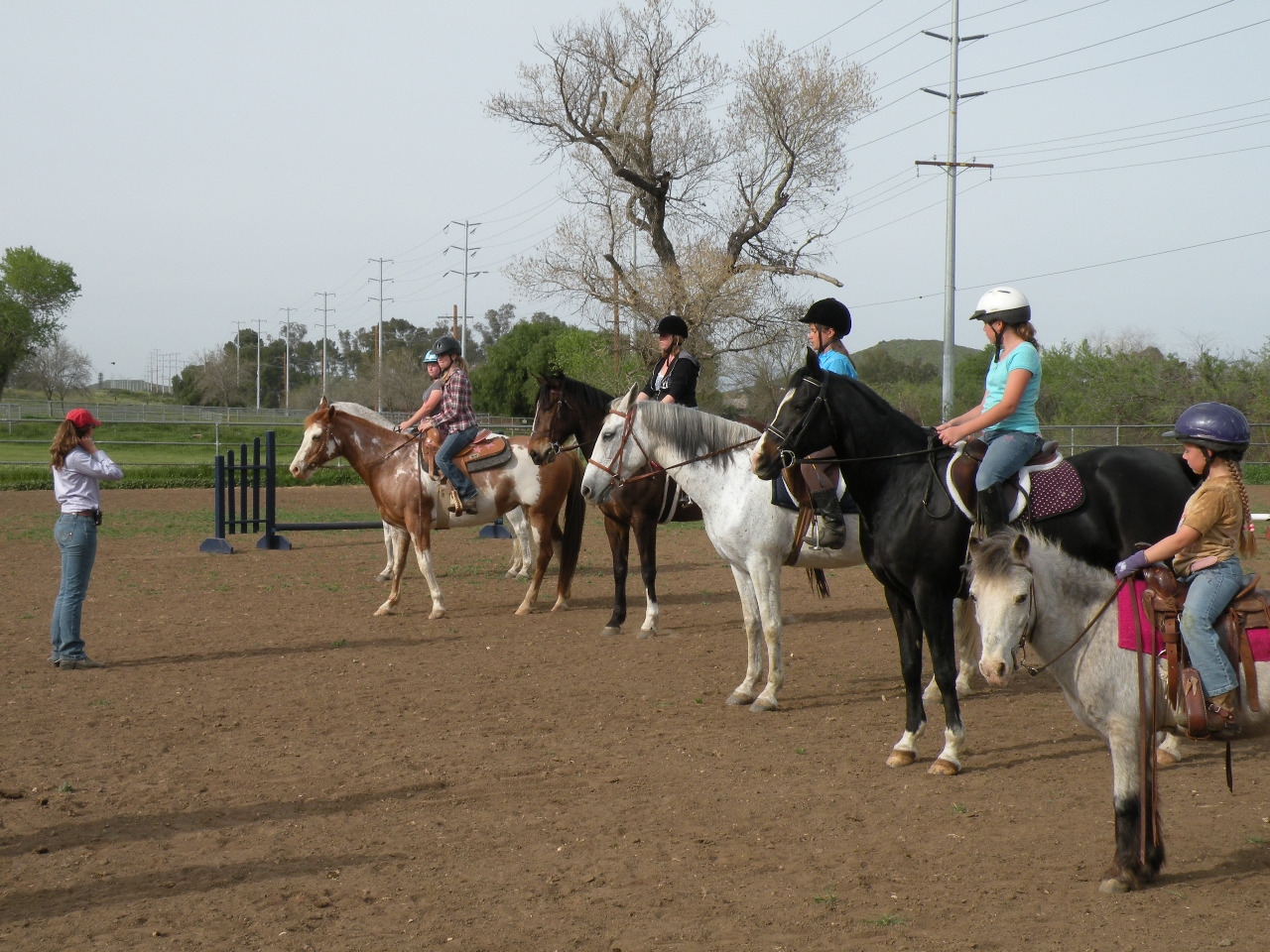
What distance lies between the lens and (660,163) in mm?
34750

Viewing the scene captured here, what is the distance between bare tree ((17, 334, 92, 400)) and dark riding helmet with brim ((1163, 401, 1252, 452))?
287 ft

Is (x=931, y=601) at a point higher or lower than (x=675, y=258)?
lower

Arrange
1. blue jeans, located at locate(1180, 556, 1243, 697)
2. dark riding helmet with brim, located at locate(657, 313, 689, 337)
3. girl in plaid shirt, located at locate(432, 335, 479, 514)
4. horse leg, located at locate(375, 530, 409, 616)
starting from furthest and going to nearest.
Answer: girl in plaid shirt, located at locate(432, 335, 479, 514), horse leg, located at locate(375, 530, 409, 616), dark riding helmet with brim, located at locate(657, 313, 689, 337), blue jeans, located at locate(1180, 556, 1243, 697)

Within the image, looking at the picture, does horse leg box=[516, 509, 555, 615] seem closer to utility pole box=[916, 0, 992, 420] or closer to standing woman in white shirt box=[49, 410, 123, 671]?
standing woman in white shirt box=[49, 410, 123, 671]

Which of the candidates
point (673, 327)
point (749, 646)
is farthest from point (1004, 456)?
point (673, 327)

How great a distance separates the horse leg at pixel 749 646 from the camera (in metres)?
7.51

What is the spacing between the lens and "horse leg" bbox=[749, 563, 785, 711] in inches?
289

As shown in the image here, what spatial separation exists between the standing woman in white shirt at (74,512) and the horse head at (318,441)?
309 centimetres

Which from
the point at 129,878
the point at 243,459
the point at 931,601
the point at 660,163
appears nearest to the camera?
the point at 129,878

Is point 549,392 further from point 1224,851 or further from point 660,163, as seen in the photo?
point 660,163

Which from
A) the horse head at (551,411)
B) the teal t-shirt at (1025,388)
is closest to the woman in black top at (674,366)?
the horse head at (551,411)

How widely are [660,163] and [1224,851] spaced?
32.4 m

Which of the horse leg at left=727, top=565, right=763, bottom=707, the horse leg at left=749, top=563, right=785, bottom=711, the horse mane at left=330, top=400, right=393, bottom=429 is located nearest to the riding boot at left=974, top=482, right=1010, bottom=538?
the horse leg at left=749, top=563, right=785, bottom=711

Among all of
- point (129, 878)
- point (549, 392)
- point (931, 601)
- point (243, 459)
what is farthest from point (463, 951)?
point (243, 459)
